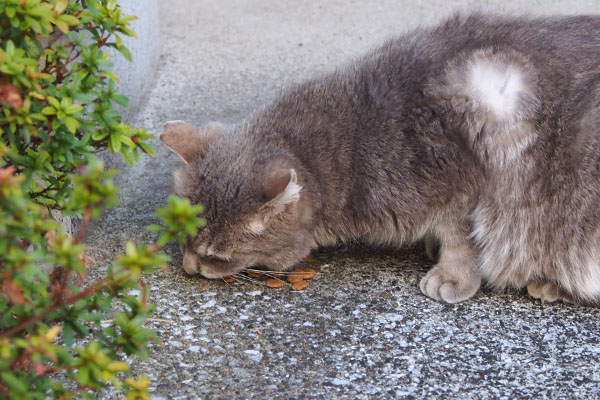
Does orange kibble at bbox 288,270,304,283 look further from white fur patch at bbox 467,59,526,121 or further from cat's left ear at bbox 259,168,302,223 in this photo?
white fur patch at bbox 467,59,526,121

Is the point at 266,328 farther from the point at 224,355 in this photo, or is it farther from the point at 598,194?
the point at 598,194

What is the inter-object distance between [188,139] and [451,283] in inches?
51.4

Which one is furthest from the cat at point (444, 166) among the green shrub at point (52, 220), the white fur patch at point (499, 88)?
the green shrub at point (52, 220)

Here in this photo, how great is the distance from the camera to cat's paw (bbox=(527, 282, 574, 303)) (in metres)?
3.02

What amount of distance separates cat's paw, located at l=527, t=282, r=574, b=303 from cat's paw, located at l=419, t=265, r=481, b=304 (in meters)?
0.24

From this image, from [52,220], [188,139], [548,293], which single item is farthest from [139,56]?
[548,293]

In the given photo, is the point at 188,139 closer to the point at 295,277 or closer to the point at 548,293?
the point at 295,277

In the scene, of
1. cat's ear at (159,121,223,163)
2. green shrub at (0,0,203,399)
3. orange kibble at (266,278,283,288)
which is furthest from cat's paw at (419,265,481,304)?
green shrub at (0,0,203,399)

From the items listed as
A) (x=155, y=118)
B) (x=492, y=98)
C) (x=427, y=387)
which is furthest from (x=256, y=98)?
(x=427, y=387)

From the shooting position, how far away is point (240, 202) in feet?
9.61

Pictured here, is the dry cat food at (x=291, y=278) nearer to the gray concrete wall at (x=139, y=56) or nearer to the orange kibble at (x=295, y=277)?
the orange kibble at (x=295, y=277)

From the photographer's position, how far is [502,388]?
97.0 inches

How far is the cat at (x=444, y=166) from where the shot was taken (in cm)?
290

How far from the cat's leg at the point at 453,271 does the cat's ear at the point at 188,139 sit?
43.1 inches
